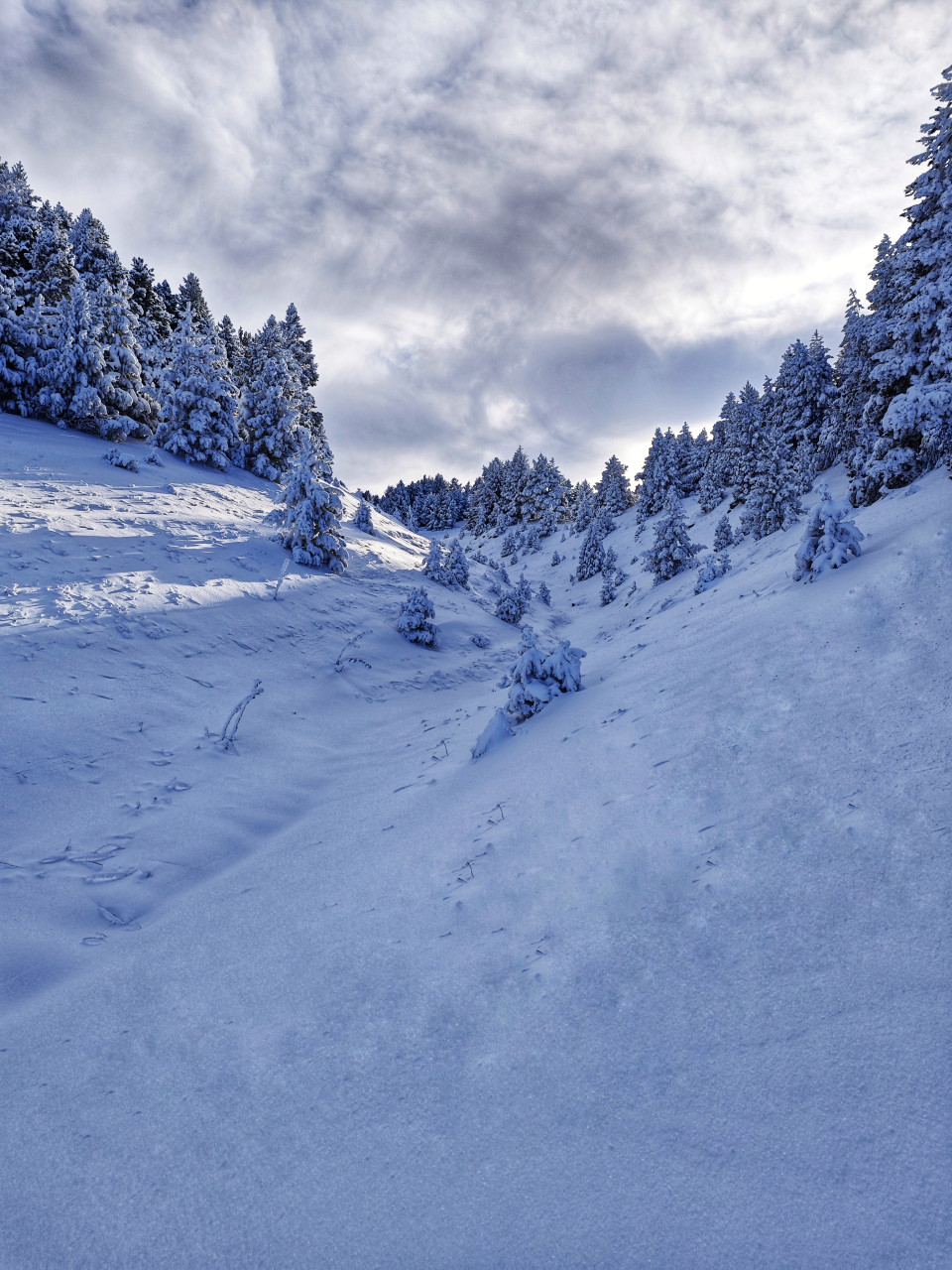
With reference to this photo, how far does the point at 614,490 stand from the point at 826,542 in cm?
6229

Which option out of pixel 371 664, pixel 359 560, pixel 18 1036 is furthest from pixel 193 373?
pixel 18 1036

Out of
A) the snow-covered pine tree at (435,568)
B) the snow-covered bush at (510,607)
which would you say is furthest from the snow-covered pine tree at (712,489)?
the snow-covered pine tree at (435,568)

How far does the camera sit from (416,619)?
19234mm

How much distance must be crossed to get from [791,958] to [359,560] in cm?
2432

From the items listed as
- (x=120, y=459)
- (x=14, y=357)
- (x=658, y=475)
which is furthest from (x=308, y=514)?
(x=658, y=475)

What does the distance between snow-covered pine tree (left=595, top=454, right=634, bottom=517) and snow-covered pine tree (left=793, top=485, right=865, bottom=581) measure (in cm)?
5727

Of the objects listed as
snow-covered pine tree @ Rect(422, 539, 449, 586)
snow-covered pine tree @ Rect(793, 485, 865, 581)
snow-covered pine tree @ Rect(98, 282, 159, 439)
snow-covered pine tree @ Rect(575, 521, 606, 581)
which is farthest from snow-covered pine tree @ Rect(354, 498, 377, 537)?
snow-covered pine tree @ Rect(793, 485, 865, 581)

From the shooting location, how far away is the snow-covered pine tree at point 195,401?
29.4 m

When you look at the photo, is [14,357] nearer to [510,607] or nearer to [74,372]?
[74,372]

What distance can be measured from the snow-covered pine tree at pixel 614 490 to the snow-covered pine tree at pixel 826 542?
57.3 meters

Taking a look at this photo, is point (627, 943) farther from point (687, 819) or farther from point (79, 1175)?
point (79, 1175)

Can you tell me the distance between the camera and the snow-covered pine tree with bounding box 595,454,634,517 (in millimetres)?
66312

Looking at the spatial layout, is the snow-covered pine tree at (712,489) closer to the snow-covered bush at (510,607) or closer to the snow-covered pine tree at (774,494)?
the snow-covered pine tree at (774,494)

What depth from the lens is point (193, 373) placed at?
2977 cm
